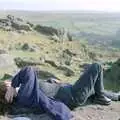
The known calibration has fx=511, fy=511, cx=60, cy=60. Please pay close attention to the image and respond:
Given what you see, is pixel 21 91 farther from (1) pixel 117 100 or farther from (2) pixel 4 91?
(1) pixel 117 100

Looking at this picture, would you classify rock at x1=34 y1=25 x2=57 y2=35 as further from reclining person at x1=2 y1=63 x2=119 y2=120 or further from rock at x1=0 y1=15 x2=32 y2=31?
reclining person at x1=2 y1=63 x2=119 y2=120

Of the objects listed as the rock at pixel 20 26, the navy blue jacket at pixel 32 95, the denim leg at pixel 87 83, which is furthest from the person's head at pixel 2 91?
the rock at pixel 20 26

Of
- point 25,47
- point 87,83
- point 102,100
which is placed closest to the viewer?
point 87,83

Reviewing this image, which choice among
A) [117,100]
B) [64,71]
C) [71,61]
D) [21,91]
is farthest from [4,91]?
[71,61]

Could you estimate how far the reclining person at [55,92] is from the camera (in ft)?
26.2

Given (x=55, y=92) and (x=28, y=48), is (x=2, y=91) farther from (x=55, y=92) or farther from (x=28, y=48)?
(x=28, y=48)

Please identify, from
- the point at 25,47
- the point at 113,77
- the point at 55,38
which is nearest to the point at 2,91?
the point at 113,77

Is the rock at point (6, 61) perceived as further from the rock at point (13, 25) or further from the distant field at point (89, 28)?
the distant field at point (89, 28)

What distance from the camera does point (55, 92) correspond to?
844cm

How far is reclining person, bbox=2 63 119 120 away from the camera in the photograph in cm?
798

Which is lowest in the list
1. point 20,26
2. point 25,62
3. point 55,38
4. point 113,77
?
point 55,38

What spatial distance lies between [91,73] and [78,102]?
0.53 meters

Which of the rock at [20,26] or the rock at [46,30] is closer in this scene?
the rock at [20,26]

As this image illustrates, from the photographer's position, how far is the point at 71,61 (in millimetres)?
20094
